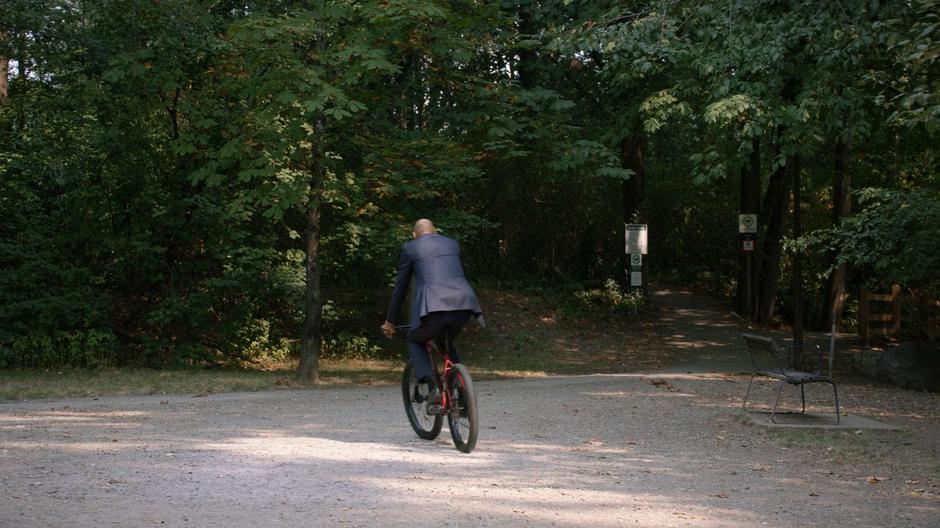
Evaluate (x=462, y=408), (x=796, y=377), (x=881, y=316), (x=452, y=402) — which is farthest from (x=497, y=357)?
(x=462, y=408)

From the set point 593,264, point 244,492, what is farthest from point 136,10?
point 593,264

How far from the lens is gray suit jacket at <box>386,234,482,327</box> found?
848 centimetres

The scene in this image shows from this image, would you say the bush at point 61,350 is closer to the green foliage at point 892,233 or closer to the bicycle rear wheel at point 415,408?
the bicycle rear wheel at point 415,408

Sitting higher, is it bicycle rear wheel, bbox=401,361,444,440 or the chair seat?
the chair seat

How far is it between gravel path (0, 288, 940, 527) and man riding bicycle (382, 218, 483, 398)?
3.33 ft

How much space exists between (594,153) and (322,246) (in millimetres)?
5350

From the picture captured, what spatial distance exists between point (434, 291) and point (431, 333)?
385 mm

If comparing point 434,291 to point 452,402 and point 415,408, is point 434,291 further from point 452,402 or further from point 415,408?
point 415,408

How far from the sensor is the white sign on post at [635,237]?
25.0 meters

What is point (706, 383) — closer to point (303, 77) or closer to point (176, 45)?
point (303, 77)

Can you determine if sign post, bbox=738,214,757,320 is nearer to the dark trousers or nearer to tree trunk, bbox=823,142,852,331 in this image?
tree trunk, bbox=823,142,852,331

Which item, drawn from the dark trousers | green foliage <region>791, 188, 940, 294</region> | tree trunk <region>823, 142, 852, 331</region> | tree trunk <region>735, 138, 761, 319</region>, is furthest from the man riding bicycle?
tree trunk <region>735, 138, 761, 319</region>

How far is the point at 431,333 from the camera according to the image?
28.4ft

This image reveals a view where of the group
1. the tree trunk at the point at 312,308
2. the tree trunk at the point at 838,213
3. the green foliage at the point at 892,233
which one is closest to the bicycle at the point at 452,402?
the tree trunk at the point at 312,308
